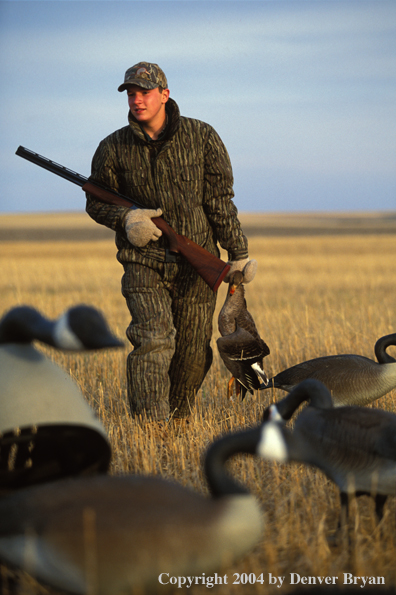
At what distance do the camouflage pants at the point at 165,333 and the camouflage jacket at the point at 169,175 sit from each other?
21 cm

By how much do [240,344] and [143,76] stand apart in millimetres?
2523

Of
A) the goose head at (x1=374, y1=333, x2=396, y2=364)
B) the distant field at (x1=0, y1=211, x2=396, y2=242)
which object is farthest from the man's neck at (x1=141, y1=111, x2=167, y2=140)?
the distant field at (x1=0, y1=211, x2=396, y2=242)

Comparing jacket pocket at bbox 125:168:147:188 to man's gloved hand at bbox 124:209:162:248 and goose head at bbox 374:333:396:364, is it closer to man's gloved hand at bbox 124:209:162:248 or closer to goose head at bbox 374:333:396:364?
man's gloved hand at bbox 124:209:162:248

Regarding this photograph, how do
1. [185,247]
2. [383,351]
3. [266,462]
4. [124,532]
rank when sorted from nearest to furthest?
[124,532]
[266,462]
[185,247]
[383,351]

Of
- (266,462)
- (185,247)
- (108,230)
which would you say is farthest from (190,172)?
(108,230)

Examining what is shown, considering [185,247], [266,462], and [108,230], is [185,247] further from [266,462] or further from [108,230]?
[108,230]

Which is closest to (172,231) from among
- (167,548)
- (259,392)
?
(259,392)

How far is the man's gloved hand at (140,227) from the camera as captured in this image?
5.22 metres

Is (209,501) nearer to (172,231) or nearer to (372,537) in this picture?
(372,537)

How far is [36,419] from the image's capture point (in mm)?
3006

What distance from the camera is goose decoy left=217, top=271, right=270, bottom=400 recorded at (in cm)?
600

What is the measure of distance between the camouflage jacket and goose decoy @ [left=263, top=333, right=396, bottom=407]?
1542 millimetres

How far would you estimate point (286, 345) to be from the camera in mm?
8852

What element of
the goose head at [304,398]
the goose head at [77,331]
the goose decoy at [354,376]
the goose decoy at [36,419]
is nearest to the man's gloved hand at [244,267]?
the goose decoy at [354,376]
